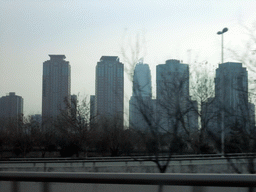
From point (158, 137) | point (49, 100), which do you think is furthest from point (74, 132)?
point (158, 137)

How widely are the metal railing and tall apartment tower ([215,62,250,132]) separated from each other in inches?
269

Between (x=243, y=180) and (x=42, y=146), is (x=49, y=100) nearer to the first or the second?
(x=42, y=146)

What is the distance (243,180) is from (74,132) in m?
31.7

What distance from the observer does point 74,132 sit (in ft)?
111

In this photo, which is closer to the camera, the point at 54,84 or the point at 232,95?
the point at 232,95

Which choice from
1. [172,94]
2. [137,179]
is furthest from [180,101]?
A: [137,179]

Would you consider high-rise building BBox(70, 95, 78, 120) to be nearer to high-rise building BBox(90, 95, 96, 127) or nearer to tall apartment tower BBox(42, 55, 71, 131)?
high-rise building BBox(90, 95, 96, 127)

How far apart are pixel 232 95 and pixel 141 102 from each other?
303cm

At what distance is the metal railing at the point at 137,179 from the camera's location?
9.81 feet

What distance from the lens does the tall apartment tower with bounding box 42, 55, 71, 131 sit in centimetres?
4241

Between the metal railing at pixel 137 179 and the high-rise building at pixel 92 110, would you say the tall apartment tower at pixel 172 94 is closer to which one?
the metal railing at pixel 137 179

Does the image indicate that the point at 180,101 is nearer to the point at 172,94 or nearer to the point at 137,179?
the point at 172,94

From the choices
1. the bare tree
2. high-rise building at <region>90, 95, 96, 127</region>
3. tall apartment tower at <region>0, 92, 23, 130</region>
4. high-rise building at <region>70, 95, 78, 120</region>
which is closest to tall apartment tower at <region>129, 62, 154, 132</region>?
the bare tree

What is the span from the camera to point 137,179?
325cm
